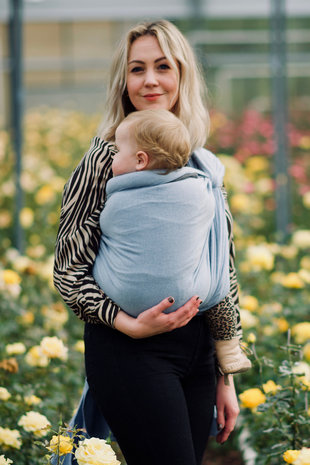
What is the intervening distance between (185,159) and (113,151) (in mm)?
196

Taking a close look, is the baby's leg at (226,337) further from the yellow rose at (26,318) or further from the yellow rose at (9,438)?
the yellow rose at (26,318)

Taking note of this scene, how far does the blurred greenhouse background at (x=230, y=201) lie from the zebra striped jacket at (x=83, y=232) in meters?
0.37

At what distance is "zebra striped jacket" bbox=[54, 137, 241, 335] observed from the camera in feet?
5.32

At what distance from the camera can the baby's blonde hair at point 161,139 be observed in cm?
151

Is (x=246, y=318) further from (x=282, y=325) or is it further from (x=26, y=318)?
(x=26, y=318)

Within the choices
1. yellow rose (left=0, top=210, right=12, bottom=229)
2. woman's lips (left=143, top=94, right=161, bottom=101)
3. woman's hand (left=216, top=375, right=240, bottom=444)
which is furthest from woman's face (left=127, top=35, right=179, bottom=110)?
yellow rose (left=0, top=210, right=12, bottom=229)

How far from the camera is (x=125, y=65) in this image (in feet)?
5.98

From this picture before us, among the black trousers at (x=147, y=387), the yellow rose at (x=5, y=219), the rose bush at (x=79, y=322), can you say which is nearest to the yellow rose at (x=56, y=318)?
the rose bush at (x=79, y=322)

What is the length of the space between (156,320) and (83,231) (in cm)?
29

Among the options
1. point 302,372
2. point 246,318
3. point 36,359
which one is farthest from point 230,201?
point 302,372

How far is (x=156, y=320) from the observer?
1513 millimetres

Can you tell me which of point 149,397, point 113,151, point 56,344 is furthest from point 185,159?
point 56,344

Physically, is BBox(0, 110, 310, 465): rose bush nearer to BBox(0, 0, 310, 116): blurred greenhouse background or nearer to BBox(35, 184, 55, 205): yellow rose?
BBox(35, 184, 55, 205): yellow rose

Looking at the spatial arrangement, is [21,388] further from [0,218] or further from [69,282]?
Result: [0,218]
